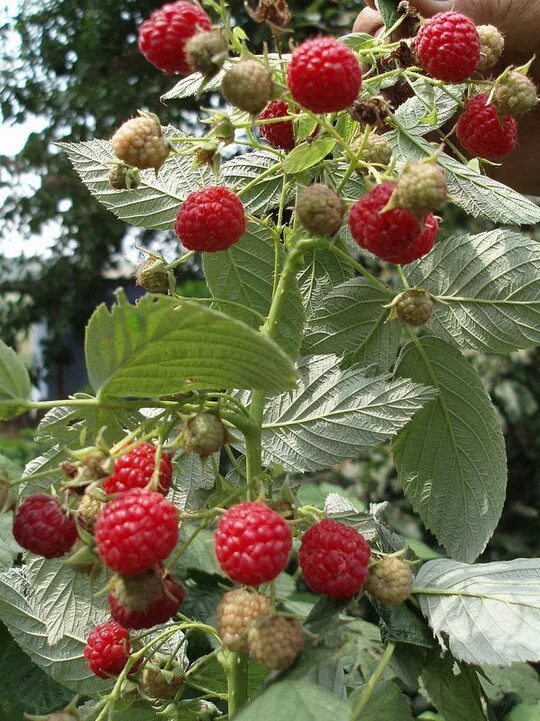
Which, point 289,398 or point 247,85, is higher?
point 247,85

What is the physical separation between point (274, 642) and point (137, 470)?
16 centimetres

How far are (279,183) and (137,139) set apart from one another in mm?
229

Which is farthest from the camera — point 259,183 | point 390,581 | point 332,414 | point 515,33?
point 515,33

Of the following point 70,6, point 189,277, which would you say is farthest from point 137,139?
point 70,6

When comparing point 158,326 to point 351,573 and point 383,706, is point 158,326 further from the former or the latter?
point 383,706

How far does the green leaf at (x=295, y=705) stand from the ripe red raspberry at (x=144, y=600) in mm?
90

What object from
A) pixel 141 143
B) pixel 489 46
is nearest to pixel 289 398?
pixel 141 143

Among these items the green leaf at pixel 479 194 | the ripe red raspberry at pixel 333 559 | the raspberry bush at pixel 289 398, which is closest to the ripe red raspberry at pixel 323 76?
the raspberry bush at pixel 289 398

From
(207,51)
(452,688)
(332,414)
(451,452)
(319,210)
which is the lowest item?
(452,688)

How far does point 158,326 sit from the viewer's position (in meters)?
0.61

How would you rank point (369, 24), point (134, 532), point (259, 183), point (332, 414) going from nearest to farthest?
point (134, 532), point (332, 414), point (259, 183), point (369, 24)

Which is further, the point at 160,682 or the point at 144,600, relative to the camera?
the point at 160,682

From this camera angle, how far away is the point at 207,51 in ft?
2.09

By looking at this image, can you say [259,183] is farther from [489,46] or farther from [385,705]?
[385,705]
